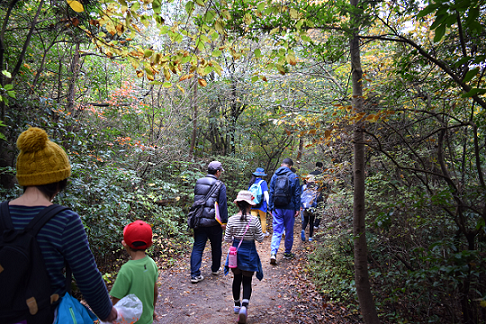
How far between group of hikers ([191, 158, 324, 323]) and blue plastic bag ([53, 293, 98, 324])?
250 cm

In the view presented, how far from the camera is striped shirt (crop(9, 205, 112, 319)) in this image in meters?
1.47

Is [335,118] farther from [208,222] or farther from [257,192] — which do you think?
[257,192]

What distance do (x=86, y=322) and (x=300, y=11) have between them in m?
3.61

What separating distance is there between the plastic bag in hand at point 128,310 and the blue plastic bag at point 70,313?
0.76 feet

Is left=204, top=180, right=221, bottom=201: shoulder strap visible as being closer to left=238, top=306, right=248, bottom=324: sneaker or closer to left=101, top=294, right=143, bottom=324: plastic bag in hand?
left=238, top=306, right=248, bottom=324: sneaker

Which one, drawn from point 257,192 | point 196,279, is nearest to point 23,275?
point 196,279

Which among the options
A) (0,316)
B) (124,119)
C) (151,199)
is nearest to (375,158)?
(0,316)

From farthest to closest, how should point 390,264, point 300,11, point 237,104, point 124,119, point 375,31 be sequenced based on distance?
point 237,104, point 124,119, point 375,31, point 390,264, point 300,11

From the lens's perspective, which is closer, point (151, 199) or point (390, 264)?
point (390, 264)

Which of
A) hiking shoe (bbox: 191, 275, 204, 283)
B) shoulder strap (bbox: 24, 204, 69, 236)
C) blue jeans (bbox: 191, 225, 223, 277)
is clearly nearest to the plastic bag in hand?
shoulder strap (bbox: 24, 204, 69, 236)

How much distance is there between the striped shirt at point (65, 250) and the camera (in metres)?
1.47

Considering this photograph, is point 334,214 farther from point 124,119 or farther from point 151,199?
point 124,119

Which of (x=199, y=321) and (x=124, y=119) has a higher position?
(x=124, y=119)

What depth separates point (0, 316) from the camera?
1.37 m
